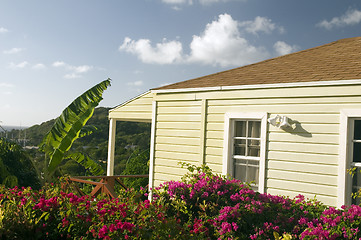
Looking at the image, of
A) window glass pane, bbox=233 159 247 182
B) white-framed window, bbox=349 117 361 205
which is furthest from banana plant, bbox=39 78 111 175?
white-framed window, bbox=349 117 361 205

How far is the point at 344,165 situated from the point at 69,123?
7559mm

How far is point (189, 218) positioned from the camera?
488 centimetres

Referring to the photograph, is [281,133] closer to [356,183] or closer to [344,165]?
[344,165]

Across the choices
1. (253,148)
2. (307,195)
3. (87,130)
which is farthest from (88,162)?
(307,195)

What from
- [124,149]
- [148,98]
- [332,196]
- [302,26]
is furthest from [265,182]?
[124,149]

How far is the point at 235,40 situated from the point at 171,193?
9391 mm

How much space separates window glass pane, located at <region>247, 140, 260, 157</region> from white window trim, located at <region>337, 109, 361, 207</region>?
1.50 metres

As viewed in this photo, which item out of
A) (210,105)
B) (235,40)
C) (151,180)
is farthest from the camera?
(235,40)

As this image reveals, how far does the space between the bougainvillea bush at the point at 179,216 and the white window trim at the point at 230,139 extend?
1.06 meters

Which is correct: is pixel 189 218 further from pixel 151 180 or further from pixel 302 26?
pixel 302 26

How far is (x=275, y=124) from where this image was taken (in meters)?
6.56

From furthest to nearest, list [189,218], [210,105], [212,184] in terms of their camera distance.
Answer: [210,105], [212,184], [189,218]

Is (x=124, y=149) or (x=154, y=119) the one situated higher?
(x=154, y=119)

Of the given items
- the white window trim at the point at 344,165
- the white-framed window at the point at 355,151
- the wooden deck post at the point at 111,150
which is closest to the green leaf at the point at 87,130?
the wooden deck post at the point at 111,150
